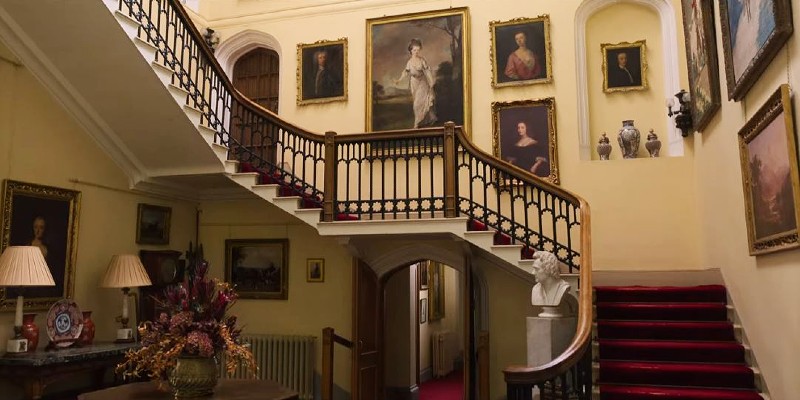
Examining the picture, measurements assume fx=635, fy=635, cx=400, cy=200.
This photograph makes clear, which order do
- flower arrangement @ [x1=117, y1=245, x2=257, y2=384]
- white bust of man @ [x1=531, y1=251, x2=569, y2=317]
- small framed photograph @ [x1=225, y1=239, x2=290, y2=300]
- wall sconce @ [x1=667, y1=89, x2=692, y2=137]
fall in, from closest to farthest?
flower arrangement @ [x1=117, y1=245, x2=257, y2=384]
white bust of man @ [x1=531, y1=251, x2=569, y2=317]
wall sconce @ [x1=667, y1=89, x2=692, y2=137]
small framed photograph @ [x1=225, y1=239, x2=290, y2=300]

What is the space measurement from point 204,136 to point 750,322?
5684 millimetres

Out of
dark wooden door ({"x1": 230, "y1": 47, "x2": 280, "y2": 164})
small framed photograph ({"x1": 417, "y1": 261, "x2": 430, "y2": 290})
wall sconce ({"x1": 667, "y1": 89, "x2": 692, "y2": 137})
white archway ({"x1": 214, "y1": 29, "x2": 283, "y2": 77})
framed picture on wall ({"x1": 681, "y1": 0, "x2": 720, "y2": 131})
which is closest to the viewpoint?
framed picture on wall ({"x1": 681, "y1": 0, "x2": 720, "y2": 131})

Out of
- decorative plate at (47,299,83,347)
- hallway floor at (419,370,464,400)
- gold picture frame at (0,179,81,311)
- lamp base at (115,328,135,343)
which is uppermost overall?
gold picture frame at (0,179,81,311)

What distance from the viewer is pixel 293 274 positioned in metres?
8.90

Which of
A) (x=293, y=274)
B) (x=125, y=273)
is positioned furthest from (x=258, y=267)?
(x=125, y=273)

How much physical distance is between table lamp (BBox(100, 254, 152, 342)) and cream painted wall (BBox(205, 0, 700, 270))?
3.32 m

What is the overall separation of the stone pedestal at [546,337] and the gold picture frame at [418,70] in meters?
3.81

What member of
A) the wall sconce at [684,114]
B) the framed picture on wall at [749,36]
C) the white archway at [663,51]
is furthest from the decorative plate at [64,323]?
the wall sconce at [684,114]

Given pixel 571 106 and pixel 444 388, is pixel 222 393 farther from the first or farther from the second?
pixel 444 388

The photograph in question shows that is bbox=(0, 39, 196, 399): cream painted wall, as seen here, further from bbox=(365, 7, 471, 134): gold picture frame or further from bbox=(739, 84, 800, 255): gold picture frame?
bbox=(739, 84, 800, 255): gold picture frame

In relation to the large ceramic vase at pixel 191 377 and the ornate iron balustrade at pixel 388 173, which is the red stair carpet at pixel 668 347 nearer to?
the ornate iron balustrade at pixel 388 173

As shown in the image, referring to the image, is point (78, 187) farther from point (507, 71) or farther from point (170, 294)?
point (507, 71)

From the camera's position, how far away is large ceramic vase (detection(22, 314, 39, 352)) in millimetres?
6105

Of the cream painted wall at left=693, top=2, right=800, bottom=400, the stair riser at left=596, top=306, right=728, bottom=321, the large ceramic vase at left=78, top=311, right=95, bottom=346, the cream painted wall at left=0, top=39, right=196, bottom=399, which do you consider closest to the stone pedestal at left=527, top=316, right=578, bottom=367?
the stair riser at left=596, top=306, right=728, bottom=321
